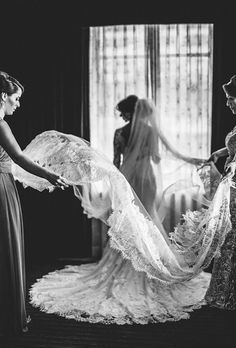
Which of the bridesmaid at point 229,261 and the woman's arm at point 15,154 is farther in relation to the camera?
the bridesmaid at point 229,261

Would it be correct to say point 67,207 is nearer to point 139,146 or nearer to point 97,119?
point 97,119

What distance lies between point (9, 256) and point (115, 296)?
1087 mm

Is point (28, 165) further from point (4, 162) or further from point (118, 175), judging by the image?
point (118, 175)

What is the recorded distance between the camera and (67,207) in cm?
467

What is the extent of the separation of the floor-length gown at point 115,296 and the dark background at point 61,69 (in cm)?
85

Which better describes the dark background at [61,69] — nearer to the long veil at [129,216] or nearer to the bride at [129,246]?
the bride at [129,246]

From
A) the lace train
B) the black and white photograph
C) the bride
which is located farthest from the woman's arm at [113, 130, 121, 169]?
the lace train

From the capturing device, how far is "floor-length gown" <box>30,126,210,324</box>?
9.62ft

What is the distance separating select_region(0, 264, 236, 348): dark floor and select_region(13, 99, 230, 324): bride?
9 cm

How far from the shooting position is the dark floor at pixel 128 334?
2537mm

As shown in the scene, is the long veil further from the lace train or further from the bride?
→ the lace train

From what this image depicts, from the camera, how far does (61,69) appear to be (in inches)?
176

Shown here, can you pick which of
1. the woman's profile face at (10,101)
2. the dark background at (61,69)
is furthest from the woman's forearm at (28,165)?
the dark background at (61,69)

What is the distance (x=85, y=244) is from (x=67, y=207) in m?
0.47
